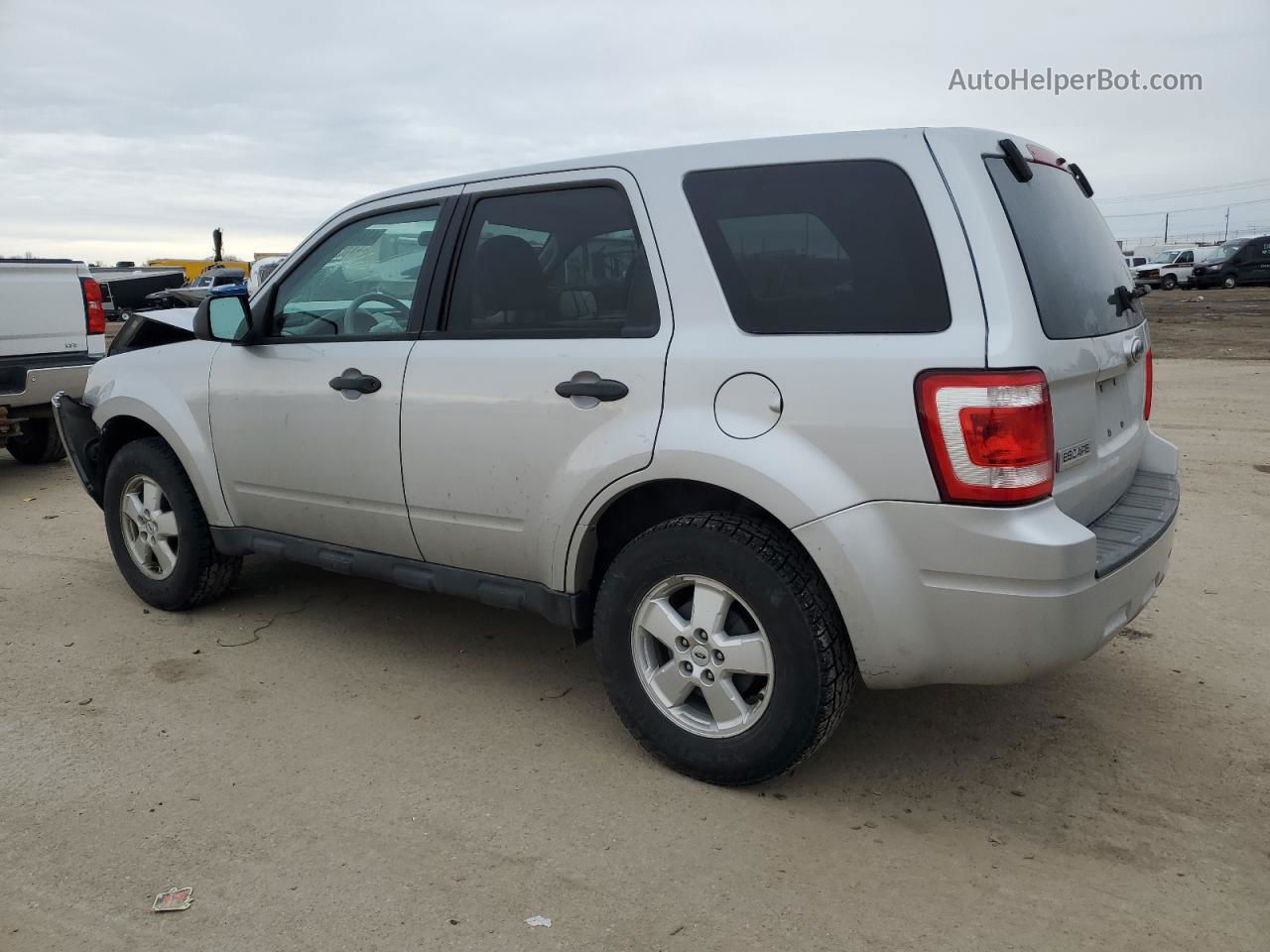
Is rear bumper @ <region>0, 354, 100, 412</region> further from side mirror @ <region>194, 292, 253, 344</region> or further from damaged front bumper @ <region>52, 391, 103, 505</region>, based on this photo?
side mirror @ <region>194, 292, 253, 344</region>

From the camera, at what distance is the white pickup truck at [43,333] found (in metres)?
7.98

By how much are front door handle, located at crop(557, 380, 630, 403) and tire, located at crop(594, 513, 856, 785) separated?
42cm

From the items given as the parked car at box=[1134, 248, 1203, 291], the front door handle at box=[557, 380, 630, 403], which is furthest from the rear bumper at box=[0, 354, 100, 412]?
the parked car at box=[1134, 248, 1203, 291]

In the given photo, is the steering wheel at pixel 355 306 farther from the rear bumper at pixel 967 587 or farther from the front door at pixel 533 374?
Result: the rear bumper at pixel 967 587

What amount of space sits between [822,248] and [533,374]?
→ 1018 mm

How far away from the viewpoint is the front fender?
4559 mm

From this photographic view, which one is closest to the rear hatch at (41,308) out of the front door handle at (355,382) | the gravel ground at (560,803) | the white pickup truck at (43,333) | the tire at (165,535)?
the white pickup truck at (43,333)

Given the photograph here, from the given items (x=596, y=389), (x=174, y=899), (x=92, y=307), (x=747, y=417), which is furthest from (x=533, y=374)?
(x=92, y=307)

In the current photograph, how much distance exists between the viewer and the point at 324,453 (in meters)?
4.07

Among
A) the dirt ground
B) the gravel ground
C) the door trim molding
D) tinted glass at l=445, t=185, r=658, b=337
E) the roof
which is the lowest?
the gravel ground

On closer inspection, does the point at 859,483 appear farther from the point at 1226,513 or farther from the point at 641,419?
the point at 1226,513

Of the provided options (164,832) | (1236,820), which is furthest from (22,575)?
(1236,820)

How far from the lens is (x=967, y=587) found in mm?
2736

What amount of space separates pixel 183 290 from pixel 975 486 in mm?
33756
